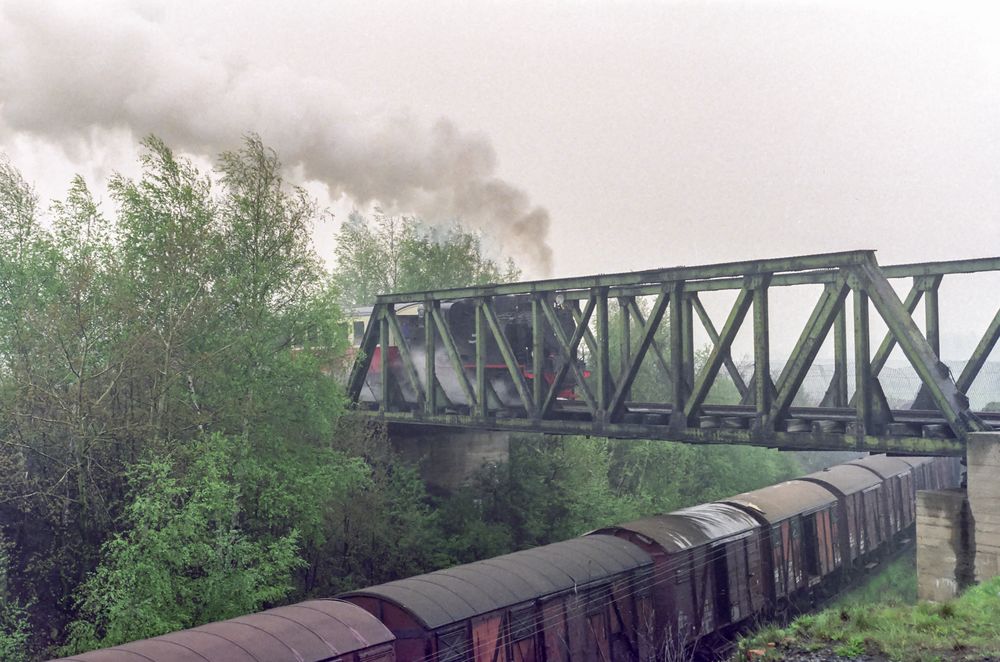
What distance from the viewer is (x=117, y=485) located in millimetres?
18812

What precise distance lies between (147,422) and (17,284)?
586 cm

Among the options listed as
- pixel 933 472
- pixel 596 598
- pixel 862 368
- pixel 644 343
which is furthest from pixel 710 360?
pixel 933 472

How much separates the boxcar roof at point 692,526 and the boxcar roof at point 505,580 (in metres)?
0.67

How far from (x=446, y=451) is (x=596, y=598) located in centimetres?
1383

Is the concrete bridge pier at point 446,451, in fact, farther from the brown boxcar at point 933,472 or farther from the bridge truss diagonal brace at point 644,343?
the brown boxcar at point 933,472

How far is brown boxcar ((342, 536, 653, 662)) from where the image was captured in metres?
11.9

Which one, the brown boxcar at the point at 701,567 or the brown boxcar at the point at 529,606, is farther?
the brown boxcar at the point at 701,567

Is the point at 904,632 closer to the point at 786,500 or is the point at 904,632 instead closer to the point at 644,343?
the point at 644,343

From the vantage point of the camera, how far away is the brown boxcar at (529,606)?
11891 mm

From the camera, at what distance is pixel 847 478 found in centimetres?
2508

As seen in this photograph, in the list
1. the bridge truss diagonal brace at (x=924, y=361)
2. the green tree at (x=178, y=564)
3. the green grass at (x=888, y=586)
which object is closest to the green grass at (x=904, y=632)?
the bridge truss diagonal brace at (x=924, y=361)

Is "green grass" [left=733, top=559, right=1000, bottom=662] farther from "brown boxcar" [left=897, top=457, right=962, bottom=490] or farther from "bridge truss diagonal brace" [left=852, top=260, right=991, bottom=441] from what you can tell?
"brown boxcar" [left=897, top=457, right=962, bottom=490]

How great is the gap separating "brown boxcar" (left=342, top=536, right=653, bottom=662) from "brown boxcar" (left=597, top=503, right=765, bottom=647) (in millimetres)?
454

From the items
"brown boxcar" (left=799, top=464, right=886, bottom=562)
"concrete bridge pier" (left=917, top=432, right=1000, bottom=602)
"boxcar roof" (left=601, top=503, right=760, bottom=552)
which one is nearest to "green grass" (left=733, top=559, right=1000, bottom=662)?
"concrete bridge pier" (left=917, top=432, right=1000, bottom=602)
